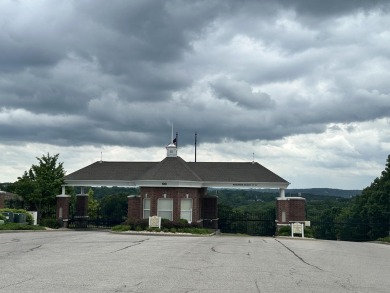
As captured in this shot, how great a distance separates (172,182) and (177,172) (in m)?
1.40

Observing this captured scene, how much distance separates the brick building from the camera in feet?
117

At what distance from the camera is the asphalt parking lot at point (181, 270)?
11.0 meters

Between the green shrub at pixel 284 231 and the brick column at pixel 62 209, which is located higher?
the brick column at pixel 62 209

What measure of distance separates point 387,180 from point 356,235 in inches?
444

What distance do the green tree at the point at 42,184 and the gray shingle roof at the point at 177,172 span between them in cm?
141

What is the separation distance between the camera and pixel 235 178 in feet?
125

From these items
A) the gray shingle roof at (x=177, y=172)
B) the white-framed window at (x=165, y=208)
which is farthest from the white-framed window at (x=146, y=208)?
the gray shingle roof at (x=177, y=172)

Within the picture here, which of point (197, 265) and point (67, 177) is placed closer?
point (197, 265)

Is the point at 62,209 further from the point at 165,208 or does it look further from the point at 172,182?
the point at 172,182

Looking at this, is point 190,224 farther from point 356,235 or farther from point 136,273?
point 356,235

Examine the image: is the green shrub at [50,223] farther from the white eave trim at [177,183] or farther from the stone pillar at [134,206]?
the stone pillar at [134,206]

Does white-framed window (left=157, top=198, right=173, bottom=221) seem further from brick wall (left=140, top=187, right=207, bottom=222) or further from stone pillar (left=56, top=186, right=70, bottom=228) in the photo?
stone pillar (left=56, top=186, right=70, bottom=228)

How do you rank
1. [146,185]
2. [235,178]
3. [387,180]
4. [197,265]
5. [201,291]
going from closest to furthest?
[201,291], [197,265], [146,185], [235,178], [387,180]

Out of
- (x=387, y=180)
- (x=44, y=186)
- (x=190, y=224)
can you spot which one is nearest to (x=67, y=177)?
(x=44, y=186)
